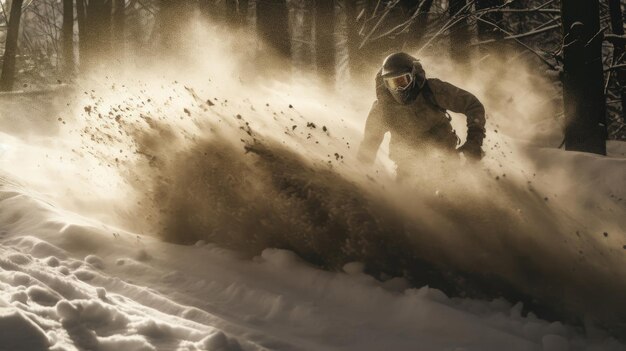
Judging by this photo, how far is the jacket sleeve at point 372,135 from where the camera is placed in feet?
17.7

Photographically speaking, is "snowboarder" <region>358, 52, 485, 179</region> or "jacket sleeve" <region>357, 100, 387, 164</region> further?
"jacket sleeve" <region>357, 100, 387, 164</region>

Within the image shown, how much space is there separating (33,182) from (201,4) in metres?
7.07

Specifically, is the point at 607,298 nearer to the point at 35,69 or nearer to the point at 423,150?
the point at 423,150

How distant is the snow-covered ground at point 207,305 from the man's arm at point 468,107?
1653mm

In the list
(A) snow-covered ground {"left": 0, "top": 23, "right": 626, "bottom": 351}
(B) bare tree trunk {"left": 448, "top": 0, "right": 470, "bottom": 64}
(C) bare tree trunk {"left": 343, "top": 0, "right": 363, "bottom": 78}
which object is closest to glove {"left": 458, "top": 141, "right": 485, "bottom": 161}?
(A) snow-covered ground {"left": 0, "top": 23, "right": 626, "bottom": 351}

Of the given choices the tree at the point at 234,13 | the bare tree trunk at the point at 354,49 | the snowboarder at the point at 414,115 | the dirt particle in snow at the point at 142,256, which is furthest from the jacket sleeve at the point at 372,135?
the tree at the point at 234,13

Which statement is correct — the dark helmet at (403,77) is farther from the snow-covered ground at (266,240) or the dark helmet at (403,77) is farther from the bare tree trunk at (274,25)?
the bare tree trunk at (274,25)

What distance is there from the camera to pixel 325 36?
13172 mm

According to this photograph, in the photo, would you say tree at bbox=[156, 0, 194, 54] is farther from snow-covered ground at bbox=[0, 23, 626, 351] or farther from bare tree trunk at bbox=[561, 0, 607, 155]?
bare tree trunk at bbox=[561, 0, 607, 155]

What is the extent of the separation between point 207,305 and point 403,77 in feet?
9.30

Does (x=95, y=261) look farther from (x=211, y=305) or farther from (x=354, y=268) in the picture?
(x=354, y=268)

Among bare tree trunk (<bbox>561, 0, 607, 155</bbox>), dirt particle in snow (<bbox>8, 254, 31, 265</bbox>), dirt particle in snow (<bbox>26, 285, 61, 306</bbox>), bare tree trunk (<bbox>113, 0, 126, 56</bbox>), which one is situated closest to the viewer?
dirt particle in snow (<bbox>26, 285, 61, 306</bbox>)

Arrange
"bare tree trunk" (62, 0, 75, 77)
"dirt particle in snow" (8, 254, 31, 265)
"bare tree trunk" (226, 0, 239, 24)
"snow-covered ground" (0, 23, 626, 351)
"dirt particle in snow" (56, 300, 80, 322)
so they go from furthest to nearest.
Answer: "bare tree trunk" (62, 0, 75, 77) → "bare tree trunk" (226, 0, 239, 24) → "dirt particle in snow" (8, 254, 31, 265) → "snow-covered ground" (0, 23, 626, 351) → "dirt particle in snow" (56, 300, 80, 322)

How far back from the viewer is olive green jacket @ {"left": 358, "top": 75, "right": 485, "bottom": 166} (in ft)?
16.6
